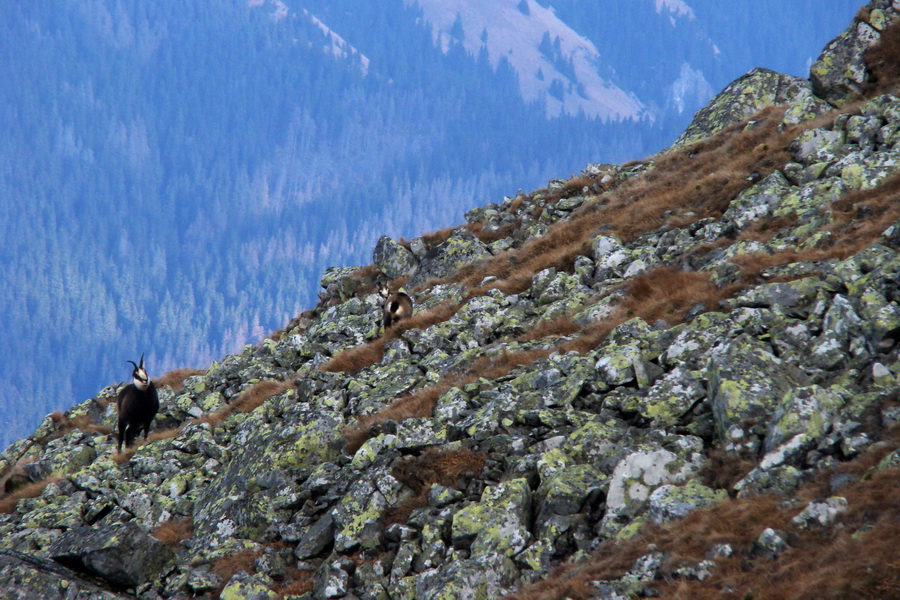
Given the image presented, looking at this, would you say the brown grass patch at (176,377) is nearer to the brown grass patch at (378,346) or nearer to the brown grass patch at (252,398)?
the brown grass patch at (252,398)

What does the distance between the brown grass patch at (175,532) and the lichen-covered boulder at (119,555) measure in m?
2.30

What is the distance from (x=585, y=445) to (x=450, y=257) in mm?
21776

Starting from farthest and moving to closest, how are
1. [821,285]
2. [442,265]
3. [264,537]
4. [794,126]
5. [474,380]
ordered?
[442,265] < [794,126] < [474,380] < [821,285] < [264,537]

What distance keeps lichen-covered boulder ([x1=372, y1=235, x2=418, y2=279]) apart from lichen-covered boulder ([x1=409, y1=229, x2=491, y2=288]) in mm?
1287

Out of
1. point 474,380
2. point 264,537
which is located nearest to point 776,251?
point 474,380

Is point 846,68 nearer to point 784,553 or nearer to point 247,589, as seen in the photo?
point 784,553

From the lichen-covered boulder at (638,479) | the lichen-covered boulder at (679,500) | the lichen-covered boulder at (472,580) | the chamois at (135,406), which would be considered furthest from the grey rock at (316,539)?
the chamois at (135,406)

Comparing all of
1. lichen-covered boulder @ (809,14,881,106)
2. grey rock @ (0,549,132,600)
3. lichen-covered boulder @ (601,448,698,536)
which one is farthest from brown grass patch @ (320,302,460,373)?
lichen-covered boulder @ (809,14,881,106)

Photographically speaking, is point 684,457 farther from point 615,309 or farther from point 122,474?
point 122,474

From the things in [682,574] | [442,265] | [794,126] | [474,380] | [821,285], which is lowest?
[682,574]

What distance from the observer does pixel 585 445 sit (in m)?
11.9

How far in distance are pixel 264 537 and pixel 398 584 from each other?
3.71m

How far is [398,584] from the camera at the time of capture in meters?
10.5

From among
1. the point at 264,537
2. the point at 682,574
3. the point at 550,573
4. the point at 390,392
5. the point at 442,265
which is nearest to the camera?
the point at 682,574
